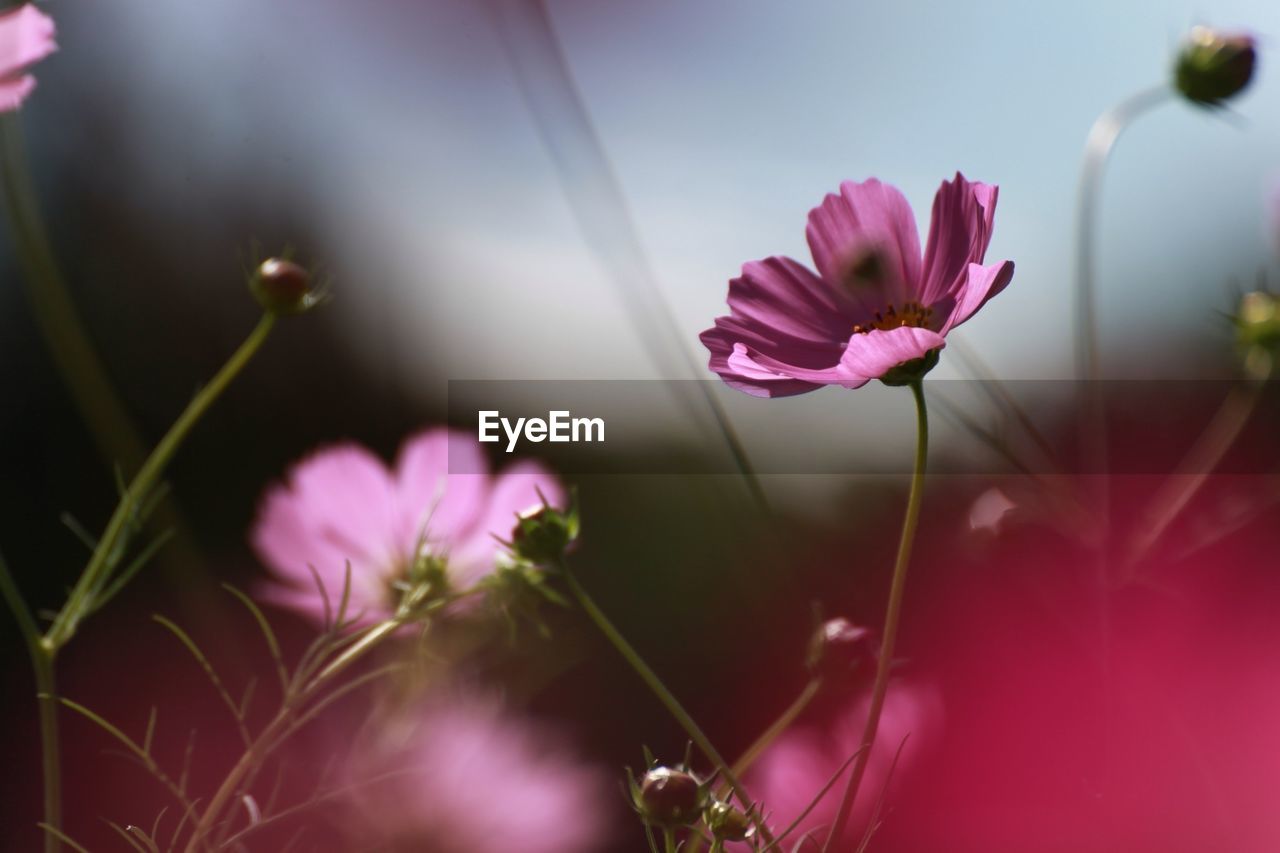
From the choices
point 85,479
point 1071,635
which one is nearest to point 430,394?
point 85,479

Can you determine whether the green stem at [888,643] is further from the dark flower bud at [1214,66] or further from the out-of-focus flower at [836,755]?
the dark flower bud at [1214,66]

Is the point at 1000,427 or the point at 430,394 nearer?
the point at 1000,427

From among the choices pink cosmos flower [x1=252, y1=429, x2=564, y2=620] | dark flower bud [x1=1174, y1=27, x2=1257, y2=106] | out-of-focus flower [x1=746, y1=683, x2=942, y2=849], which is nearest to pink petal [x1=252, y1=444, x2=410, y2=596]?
pink cosmos flower [x1=252, y1=429, x2=564, y2=620]

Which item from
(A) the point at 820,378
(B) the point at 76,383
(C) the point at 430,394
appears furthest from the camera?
(C) the point at 430,394

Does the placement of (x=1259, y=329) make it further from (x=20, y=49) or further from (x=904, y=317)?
(x=20, y=49)

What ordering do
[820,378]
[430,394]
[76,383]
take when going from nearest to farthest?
[820,378] < [76,383] < [430,394]

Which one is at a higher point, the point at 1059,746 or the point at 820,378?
the point at 820,378

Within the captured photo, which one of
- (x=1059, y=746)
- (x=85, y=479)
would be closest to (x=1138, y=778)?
(x=1059, y=746)

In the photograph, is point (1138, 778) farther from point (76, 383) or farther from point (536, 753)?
point (76, 383)
